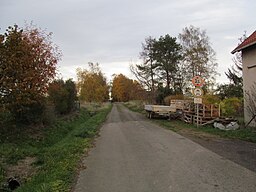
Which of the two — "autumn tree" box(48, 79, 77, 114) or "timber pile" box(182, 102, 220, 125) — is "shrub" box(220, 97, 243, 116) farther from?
"autumn tree" box(48, 79, 77, 114)

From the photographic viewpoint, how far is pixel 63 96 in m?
35.6

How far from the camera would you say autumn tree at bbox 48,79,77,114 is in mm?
33091

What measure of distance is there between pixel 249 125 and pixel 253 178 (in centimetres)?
1242

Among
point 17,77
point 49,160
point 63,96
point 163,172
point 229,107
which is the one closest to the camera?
point 163,172

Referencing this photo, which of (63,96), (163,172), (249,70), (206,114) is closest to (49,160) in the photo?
(163,172)

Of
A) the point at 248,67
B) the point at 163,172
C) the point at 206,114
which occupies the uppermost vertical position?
the point at 248,67

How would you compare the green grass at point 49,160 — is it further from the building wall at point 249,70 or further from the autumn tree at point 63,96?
the autumn tree at point 63,96

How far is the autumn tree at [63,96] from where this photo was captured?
33091 millimetres

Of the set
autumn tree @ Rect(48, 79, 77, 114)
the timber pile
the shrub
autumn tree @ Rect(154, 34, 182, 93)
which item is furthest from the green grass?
autumn tree @ Rect(154, 34, 182, 93)

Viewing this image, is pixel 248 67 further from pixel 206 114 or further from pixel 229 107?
pixel 206 114

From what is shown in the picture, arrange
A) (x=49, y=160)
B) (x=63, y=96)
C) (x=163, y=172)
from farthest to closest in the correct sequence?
(x=63, y=96)
(x=49, y=160)
(x=163, y=172)

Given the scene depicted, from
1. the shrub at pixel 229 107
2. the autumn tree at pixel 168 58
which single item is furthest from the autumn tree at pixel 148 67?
the shrub at pixel 229 107

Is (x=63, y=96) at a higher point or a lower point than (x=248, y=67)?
lower

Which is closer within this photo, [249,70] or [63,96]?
[249,70]
